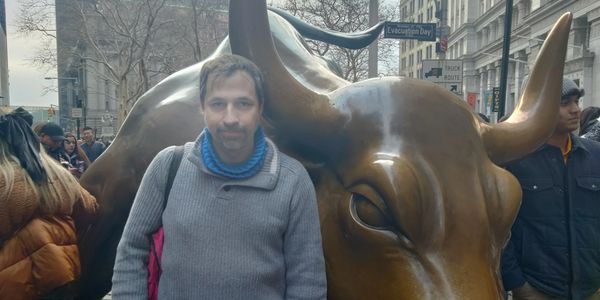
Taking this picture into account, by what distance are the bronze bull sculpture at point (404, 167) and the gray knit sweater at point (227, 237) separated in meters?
0.18

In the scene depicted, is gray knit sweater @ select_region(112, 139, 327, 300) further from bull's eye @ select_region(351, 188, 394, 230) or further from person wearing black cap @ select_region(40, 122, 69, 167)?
person wearing black cap @ select_region(40, 122, 69, 167)

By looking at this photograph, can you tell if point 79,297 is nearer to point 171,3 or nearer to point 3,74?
point 3,74

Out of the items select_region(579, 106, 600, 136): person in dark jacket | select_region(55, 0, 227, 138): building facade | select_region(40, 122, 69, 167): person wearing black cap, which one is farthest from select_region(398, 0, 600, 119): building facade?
select_region(55, 0, 227, 138): building facade

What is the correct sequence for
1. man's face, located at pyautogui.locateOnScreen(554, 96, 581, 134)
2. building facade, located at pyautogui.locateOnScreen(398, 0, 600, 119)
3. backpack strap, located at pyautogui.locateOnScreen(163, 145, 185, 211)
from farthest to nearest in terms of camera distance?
building facade, located at pyautogui.locateOnScreen(398, 0, 600, 119) < man's face, located at pyautogui.locateOnScreen(554, 96, 581, 134) < backpack strap, located at pyautogui.locateOnScreen(163, 145, 185, 211)

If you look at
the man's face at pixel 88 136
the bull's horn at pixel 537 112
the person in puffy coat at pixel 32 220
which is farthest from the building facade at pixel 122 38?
the bull's horn at pixel 537 112

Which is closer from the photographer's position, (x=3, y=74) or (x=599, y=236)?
(x=599, y=236)

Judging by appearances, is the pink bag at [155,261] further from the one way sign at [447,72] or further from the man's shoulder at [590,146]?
the one way sign at [447,72]

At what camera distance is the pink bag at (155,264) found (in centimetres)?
188

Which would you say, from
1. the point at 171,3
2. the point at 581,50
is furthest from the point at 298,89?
the point at 581,50

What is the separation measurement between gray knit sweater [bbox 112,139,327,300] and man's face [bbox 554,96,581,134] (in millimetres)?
2289

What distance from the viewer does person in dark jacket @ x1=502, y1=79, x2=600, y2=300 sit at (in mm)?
3496

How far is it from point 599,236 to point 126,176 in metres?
3.03

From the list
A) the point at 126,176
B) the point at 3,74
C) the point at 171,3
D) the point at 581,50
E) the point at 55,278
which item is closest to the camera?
the point at 55,278

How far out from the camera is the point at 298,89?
2.04 m
